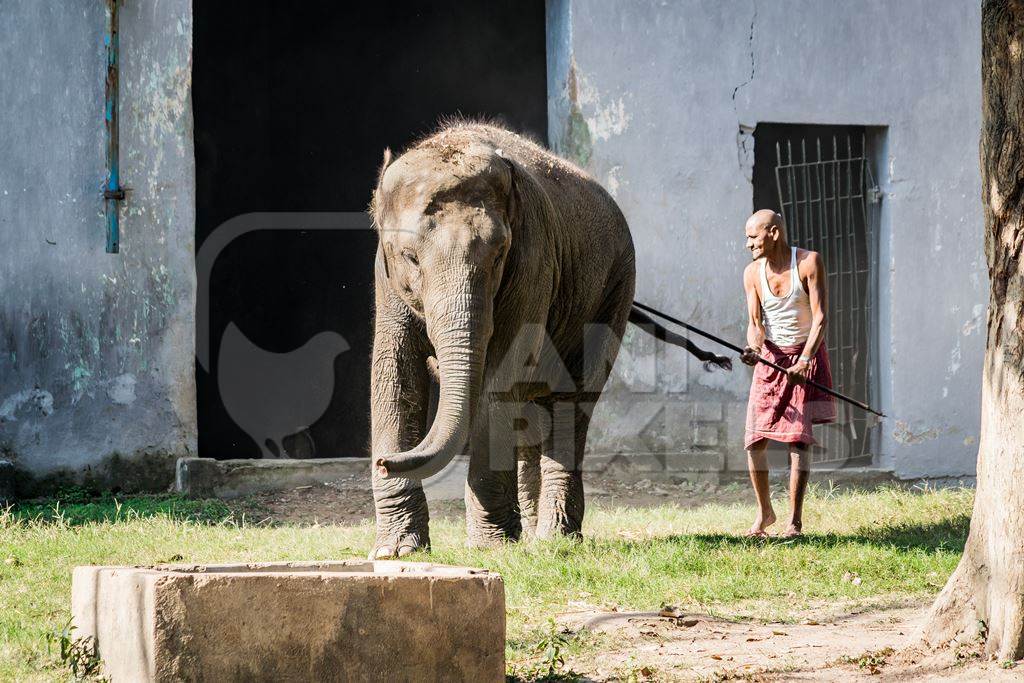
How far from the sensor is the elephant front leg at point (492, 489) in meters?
7.21

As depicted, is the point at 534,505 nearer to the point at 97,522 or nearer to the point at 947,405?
the point at 97,522

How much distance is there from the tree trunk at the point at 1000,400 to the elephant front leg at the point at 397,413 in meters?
2.80

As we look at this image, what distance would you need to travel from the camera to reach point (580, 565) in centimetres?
617

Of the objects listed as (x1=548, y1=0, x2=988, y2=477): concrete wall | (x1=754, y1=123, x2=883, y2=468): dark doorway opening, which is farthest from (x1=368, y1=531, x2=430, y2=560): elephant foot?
(x1=754, y1=123, x2=883, y2=468): dark doorway opening

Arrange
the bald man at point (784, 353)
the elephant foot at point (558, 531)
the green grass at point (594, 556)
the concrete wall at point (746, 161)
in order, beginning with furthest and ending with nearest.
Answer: the concrete wall at point (746, 161)
the bald man at point (784, 353)
the elephant foot at point (558, 531)
the green grass at point (594, 556)

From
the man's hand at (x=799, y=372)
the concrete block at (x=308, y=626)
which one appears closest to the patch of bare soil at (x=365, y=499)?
the man's hand at (x=799, y=372)

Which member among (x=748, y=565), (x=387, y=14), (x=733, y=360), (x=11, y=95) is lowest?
(x=748, y=565)

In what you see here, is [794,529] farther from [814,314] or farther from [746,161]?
[746,161]

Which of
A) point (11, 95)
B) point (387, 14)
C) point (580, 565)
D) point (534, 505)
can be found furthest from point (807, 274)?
point (387, 14)

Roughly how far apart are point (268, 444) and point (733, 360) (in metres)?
5.51

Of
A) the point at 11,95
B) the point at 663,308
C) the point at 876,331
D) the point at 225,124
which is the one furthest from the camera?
the point at 225,124

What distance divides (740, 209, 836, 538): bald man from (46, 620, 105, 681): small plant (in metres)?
4.46

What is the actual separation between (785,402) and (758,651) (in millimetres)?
3294

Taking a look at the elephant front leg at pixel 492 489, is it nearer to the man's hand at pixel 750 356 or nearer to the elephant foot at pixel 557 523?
the elephant foot at pixel 557 523
